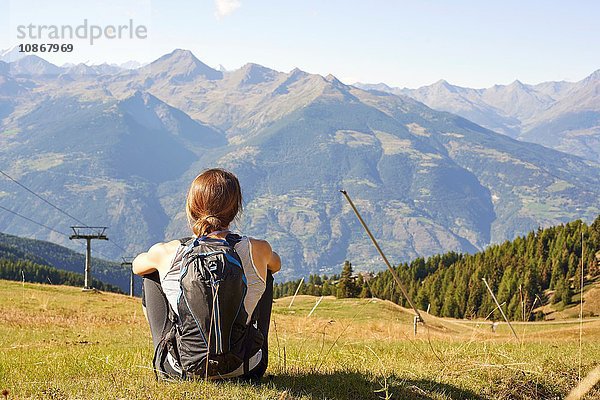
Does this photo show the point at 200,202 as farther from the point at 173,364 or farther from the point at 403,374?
the point at 403,374

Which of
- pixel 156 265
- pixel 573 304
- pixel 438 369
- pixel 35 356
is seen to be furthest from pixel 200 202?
pixel 573 304

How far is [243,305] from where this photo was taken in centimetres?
541

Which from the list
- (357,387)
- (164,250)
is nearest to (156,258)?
(164,250)

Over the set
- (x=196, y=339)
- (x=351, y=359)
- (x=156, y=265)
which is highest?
(x=156, y=265)

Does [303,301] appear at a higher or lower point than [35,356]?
lower

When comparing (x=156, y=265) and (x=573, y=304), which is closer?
(x=156, y=265)

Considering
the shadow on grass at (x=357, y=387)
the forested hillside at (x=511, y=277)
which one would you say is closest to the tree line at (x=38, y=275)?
the forested hillside at (x=511, y=277)

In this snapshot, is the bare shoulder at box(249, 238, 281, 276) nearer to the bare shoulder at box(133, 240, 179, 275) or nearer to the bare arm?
the bare arm

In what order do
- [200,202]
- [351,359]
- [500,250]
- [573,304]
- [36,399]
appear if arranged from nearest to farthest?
[36,399] < [200,202] < [351,359] < [573,304] < [500,250]

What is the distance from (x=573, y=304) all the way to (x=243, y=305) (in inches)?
2675

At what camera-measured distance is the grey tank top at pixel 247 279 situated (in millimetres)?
5492

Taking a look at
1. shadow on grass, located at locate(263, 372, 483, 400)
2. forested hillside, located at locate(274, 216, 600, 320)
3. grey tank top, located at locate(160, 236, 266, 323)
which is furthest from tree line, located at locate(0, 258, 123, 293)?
grey tank top, located at locate(160, 236, 266, 323)

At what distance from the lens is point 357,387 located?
21.0ft

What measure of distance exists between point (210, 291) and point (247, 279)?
1.84 feet
